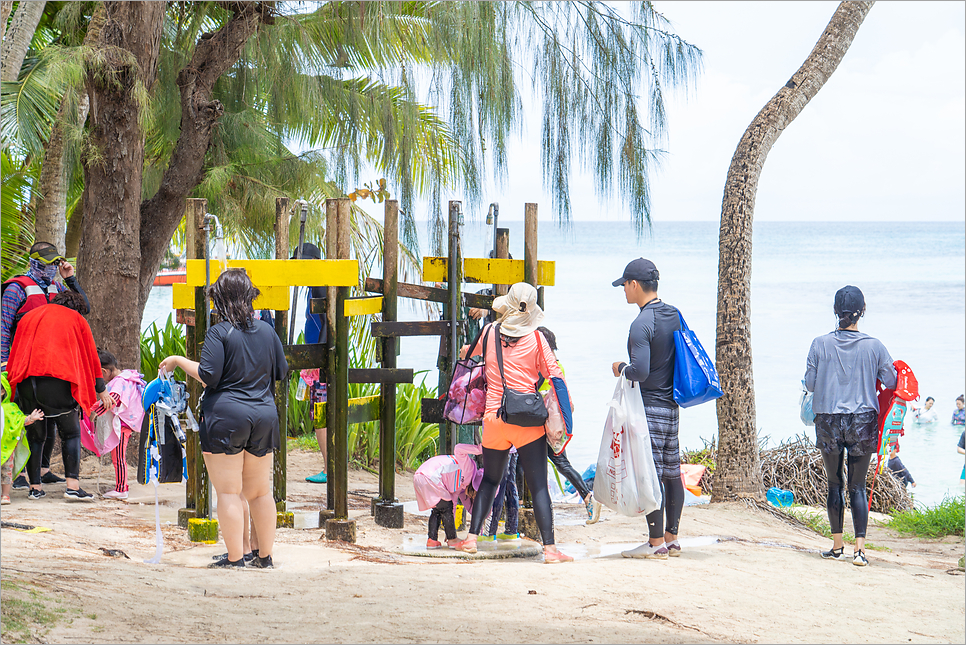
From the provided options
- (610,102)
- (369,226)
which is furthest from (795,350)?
(610,102)

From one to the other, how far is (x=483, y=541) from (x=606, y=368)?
1771 cm

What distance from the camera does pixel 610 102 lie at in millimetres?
5500

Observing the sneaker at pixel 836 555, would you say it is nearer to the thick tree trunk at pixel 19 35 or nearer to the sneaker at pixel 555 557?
the sneaker at pixel 555 557

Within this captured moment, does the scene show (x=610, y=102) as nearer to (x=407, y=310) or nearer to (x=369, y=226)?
(x=407, y=310)

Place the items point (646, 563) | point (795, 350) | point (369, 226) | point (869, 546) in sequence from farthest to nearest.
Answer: point (795, 350) < point (369, 226) < point (869, 546) < point (646, 563)

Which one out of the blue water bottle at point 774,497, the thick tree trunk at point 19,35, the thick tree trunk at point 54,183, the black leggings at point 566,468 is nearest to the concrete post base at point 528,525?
the black leggings at point 566,468

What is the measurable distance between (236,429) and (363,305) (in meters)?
1.33

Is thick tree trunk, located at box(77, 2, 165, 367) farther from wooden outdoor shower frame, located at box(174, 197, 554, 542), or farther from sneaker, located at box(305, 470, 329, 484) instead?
wooden outdoor shower frame, located at box(174, 197, 554, 542)

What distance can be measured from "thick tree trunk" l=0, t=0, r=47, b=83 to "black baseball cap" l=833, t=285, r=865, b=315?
4538 mm

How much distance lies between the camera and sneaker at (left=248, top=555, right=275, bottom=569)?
4.20 m

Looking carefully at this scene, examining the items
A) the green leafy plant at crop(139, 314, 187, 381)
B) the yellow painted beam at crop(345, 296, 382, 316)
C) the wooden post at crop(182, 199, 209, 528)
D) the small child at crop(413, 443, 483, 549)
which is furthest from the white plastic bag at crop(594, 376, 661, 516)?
the green leafy plant at crop(139, 314, 187, 381)

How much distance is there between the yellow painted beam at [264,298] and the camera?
15.8ft

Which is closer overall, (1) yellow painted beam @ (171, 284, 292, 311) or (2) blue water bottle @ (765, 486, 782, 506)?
(1) yellow painted beam @ (171, 284, 292, 311)

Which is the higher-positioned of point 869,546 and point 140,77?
point 140,77
